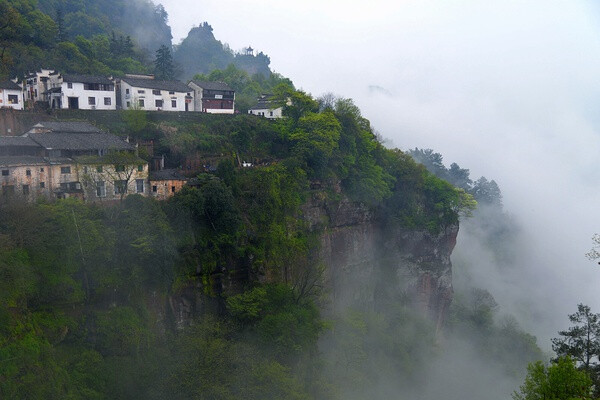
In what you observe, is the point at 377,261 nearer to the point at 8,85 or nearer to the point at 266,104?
the point at 266,104

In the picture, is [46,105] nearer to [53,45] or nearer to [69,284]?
[53,45]

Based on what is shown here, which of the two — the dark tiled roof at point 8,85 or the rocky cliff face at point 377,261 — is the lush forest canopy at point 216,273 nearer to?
the rocky cliff face at point 377,261

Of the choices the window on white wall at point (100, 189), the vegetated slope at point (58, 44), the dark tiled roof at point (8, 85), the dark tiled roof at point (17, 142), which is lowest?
the window on white wall at point (100, 189)

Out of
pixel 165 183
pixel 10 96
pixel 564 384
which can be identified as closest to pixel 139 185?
pixel 165 183

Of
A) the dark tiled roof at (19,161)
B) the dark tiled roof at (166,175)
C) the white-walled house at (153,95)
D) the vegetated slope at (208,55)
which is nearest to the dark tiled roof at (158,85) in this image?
the white-walled house at (153,95)

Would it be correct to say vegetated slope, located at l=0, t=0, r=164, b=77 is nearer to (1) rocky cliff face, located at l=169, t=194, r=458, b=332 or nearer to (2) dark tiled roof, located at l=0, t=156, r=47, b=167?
(2) dark tiled roof, located at l=0, t=156, r=47, b=167

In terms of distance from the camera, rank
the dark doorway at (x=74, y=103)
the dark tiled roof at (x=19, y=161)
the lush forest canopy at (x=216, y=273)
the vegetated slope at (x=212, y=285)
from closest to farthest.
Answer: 1. the vegetated slope at (x=212, y=285)
2. the lush forest canopy at (x=216, y=273)
3. the dark tiled roof at (x=19, y=161)
4. the dark doorway at (x=74, y=103)
